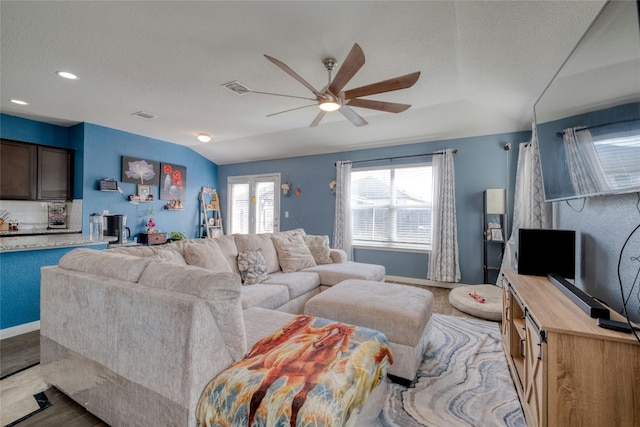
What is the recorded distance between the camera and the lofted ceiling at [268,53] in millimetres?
1876

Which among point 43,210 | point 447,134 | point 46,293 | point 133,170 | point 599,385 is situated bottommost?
point 599,385

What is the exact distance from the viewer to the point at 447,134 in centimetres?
428

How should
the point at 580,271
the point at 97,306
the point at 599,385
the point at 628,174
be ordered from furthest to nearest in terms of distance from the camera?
the point at 580,271, the point at 97,306, the point at 628,174, the point at 599,385

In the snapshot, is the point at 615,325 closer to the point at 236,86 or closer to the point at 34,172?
the point at 236,86

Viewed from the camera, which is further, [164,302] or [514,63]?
[514,63]

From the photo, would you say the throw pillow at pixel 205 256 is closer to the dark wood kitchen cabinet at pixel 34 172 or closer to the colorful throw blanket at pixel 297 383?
the colorful throw blanket at pixel 297 383

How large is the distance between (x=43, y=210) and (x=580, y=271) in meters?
6.65

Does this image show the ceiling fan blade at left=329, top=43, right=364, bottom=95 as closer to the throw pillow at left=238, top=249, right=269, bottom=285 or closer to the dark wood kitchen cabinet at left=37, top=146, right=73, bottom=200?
the throw pillow at left=238, top=249, right=269, bottom=285

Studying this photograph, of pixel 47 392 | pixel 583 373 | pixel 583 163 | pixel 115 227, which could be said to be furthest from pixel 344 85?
pixel 115 227

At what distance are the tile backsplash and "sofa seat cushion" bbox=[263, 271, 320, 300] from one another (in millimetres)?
3535

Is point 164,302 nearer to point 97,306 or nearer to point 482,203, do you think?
point 97,306

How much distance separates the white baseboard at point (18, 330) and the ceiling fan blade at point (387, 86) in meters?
3.84

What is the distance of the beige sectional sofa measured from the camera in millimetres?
1181

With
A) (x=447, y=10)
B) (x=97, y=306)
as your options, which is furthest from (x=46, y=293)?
(x=447, y=10)
